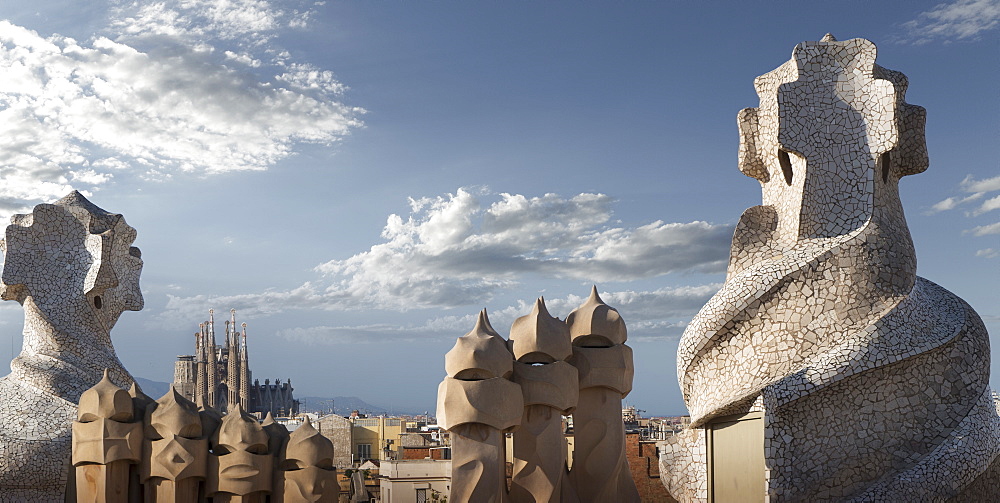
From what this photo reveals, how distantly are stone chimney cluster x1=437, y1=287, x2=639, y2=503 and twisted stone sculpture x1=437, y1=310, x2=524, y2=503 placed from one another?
1cm

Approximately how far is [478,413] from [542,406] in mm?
1013

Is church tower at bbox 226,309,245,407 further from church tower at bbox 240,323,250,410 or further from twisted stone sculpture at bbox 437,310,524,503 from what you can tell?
twisted stone sculpture at bbox 437,310,524,503

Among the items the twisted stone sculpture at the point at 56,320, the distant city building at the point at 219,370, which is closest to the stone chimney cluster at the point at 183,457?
the twisted stone sculpture at the point at 56,320

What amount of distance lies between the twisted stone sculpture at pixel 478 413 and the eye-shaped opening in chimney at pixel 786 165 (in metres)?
3.97

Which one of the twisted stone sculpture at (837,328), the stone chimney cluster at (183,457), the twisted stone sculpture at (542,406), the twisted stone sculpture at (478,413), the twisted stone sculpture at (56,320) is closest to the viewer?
the twisted stone sculpture at (837,328)

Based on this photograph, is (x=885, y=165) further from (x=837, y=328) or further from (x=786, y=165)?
(x=837, y=328)

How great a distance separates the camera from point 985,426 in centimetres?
1026

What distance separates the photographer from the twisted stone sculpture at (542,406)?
1095cm

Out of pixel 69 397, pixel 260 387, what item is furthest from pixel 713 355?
pixel 260 387

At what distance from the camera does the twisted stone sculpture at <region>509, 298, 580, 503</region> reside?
35.9 ft

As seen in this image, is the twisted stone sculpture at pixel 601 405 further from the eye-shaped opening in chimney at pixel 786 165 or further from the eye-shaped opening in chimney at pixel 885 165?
the eye-shaped opening in chimney at pixel 885 165

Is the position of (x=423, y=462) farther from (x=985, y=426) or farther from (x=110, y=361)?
(x=985, y=426)

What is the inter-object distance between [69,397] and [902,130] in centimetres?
1155

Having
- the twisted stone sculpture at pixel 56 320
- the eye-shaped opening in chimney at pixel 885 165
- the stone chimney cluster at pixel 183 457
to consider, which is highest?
the eye-shaped opening in chimney at pixel 885 165
